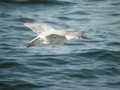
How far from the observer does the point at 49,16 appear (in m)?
13.0

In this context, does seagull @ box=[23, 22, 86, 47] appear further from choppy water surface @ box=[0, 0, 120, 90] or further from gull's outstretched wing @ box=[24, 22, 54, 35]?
choppy water surface @ box=[0, 0, 120, 90]

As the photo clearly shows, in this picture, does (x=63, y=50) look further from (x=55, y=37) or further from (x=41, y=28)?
(x=55, y=37)

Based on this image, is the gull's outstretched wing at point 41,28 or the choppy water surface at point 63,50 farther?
the gull's outstretched wing at point 41,28

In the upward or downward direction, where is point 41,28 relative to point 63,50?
upward

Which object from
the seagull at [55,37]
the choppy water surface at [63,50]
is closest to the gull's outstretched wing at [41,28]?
the seagull at [55,37]

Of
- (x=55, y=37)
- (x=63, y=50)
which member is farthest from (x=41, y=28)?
(x=63, y=50)

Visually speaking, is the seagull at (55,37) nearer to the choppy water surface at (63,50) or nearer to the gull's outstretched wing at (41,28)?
the gull's outstretched wing at (41,28)

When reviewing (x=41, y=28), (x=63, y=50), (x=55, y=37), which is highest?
(x=41, y=28)

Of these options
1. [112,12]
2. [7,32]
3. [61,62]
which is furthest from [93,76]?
[112,12]

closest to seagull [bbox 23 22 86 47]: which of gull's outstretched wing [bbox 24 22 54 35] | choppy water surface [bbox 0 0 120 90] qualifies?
gull's outstretched wing [bbox 24 22 54 35]

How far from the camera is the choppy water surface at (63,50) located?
8680 millimetres

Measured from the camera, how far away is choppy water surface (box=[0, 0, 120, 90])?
8.68 m

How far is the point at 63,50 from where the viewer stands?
411 inches

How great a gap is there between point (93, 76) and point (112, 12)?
4.94 m
